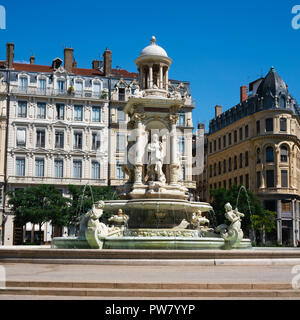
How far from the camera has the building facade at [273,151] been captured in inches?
2675

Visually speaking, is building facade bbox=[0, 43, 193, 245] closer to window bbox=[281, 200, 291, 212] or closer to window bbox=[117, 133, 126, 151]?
window bbox=[117, 133, 126, 151]

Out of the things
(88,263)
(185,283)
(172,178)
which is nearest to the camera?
(185,283)

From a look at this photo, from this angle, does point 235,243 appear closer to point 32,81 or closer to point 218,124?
point 32,81

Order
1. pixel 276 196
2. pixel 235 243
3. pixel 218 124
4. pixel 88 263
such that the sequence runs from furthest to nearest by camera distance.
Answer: pixel 218 124, pixel 276 196, pixel 235 243, pixel 88 263

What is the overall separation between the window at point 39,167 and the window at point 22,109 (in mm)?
5462

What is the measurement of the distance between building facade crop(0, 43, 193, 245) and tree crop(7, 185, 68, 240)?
329 inches

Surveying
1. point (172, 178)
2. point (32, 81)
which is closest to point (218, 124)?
point (32, 81)

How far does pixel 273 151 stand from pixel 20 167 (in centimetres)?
3065

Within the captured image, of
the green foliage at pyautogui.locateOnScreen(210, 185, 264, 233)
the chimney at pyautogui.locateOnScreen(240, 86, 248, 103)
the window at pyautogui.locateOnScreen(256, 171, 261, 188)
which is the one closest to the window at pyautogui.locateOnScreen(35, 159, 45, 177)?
the green foliage at pyautogui.locateOnScreen(210, 185, 264, 233)

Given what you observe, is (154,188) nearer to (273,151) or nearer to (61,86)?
(61,86)
